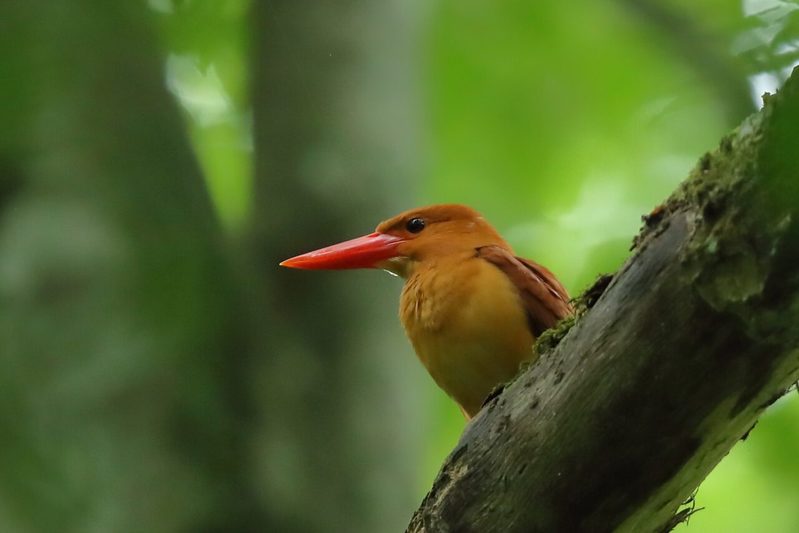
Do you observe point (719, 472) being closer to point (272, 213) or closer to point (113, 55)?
point (272, 213)

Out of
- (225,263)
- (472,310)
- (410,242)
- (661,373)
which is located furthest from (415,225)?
(661,373)

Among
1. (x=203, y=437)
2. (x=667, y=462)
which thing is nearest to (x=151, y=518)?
(x=203, y=437)

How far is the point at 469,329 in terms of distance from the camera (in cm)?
302

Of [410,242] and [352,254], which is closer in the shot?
[352,254]

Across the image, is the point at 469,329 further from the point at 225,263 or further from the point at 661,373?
the point at 661,373

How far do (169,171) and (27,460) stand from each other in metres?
1.08

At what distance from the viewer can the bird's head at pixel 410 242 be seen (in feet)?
11.8

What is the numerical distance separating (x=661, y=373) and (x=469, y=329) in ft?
4.66

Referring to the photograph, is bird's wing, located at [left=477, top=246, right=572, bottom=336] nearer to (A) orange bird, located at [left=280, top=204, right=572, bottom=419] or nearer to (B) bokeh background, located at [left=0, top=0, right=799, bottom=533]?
(A) orange bird, located at [left=280, top=204, right=572, bottom=419]

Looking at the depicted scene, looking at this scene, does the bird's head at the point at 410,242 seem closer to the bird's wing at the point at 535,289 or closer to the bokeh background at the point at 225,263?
the bokeh background at the point at 225,263

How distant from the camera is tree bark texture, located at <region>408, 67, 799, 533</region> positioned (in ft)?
4.86

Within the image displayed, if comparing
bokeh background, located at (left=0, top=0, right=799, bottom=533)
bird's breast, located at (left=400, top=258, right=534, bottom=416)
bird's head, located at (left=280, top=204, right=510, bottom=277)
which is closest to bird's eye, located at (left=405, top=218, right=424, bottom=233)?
bird's head, located at (left=280, top=204, right=510, bottom=277)

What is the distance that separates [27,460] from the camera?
122 inches

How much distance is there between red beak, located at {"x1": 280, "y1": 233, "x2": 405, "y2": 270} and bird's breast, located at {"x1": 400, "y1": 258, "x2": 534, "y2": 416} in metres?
0.40
